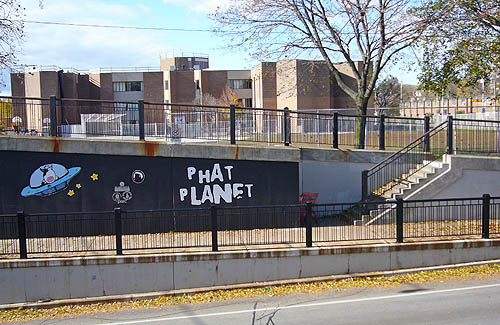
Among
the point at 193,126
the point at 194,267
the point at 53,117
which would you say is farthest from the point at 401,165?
the point at 53,117

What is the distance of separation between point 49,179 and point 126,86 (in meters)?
47.2

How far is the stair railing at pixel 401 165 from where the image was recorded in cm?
1434

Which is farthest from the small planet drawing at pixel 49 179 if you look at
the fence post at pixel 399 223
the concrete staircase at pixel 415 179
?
the concrete staircase at pixel 415 179

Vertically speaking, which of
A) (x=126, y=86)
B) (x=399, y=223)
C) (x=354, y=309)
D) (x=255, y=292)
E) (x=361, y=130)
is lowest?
(x=255, y=292)

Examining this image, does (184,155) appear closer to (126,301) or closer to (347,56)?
(126,301)

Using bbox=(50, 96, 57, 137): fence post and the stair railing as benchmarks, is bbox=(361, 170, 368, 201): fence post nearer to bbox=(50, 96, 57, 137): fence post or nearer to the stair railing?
the stair railing

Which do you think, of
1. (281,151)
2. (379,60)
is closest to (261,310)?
(281,151)

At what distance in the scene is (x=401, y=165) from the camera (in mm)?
14859

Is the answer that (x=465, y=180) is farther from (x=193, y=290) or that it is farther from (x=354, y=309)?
(x=193, y=290)

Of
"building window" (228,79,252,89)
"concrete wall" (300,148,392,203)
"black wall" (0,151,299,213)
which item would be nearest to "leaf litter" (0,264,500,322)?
"black wall" (0,151,299,213)

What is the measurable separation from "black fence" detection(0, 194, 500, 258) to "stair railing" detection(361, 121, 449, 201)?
132 centimetres

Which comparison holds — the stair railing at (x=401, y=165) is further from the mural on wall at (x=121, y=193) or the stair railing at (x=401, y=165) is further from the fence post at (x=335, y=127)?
the mural on wall at (x=121, y=193)

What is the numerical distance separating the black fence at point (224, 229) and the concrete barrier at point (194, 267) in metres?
0.40

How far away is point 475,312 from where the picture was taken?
800 centimetres
